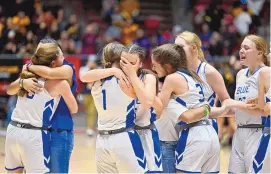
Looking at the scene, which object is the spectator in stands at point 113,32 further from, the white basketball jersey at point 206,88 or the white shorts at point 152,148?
the white shorts at point 152,148

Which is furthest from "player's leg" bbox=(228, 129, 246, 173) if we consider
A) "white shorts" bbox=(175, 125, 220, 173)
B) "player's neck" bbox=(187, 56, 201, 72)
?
"player's neck" bbox=(187, 56, 201, 72)

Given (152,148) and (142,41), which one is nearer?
(152,148)

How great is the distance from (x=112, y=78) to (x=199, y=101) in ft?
2.60

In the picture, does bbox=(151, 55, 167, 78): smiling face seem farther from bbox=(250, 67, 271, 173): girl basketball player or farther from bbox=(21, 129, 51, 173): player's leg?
bbox=(21, 129, 51, 173): player's leg

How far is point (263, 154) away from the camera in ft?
15.2

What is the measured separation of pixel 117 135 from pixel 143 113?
0.48 m

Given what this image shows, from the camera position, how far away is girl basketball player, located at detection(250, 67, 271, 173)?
4617mm

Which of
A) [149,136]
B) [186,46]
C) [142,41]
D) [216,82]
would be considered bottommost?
[149,136]

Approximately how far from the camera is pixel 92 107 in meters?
12.5

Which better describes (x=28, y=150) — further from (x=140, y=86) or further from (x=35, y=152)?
(x=140, y=86)

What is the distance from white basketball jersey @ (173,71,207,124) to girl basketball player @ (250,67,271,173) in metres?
0.50

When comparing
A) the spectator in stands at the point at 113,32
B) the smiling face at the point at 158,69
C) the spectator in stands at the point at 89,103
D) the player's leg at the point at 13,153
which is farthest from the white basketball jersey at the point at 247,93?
the spectator in stands at the point at 113,32

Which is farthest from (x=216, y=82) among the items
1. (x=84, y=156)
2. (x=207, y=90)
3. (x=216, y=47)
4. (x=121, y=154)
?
(x=216, y=47)

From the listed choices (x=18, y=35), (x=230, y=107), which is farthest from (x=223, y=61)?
(x=230, y=107)
